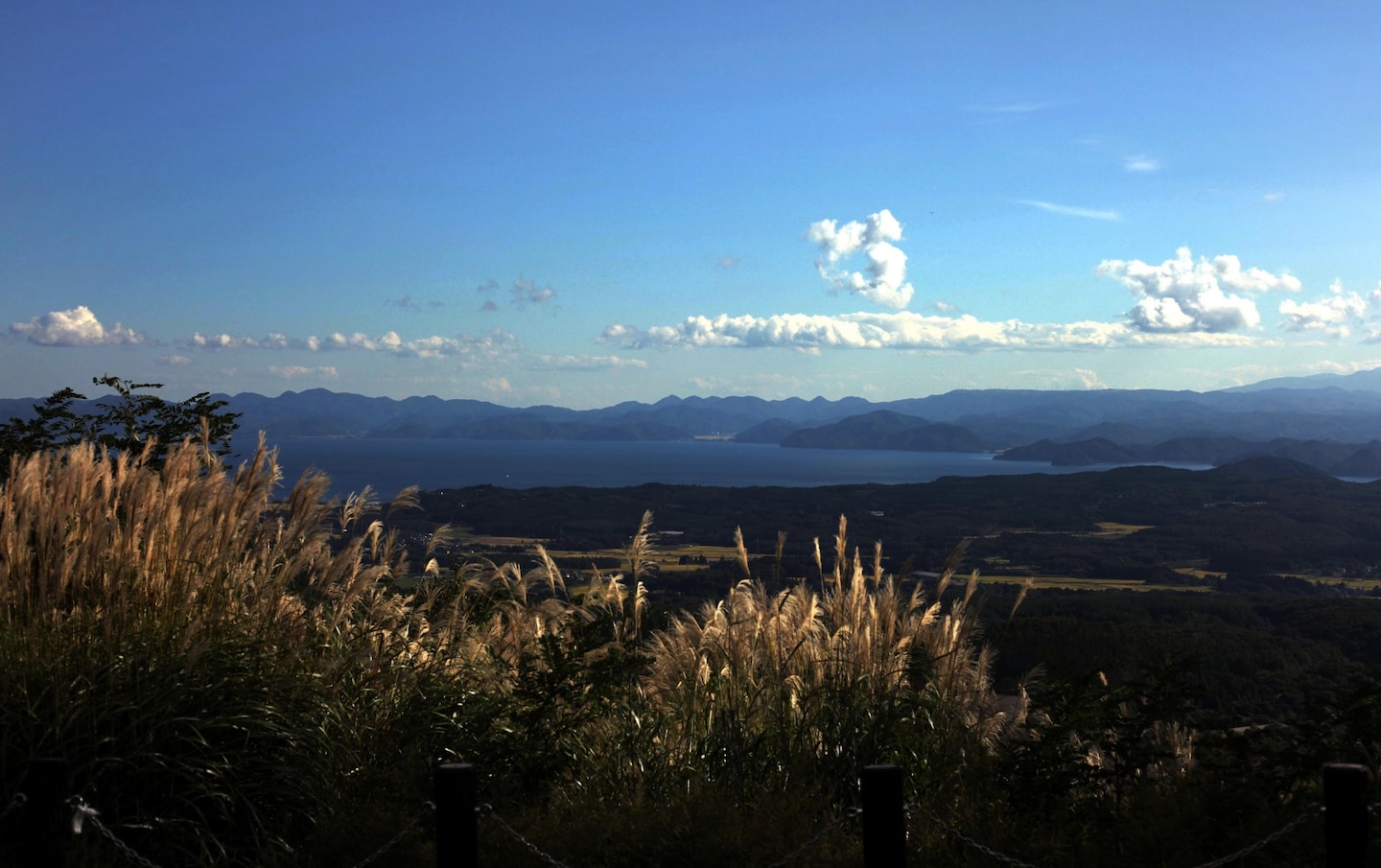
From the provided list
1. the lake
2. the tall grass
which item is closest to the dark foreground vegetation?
the tall grass

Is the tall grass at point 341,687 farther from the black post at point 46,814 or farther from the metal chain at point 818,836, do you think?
the metal chain at point 818,836

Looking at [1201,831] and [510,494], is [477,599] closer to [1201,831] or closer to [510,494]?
[1201,831]

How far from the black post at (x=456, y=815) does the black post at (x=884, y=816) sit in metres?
1.37

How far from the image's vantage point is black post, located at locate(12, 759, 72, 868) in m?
3.23

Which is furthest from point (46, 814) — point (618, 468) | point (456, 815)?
point (618, 468)

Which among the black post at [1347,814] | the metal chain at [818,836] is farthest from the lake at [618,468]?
the black post at [1347,814]

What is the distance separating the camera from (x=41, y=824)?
3.23 metres

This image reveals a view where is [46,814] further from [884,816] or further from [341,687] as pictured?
[884,816]

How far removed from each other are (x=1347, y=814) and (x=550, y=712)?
329 cm

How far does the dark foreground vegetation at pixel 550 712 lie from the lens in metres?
3.84

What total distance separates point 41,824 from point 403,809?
53.6 inches

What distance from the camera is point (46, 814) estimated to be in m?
3.23

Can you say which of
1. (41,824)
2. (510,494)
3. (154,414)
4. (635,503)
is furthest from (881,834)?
(635,503)

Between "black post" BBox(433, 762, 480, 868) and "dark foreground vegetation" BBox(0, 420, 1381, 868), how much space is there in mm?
464
